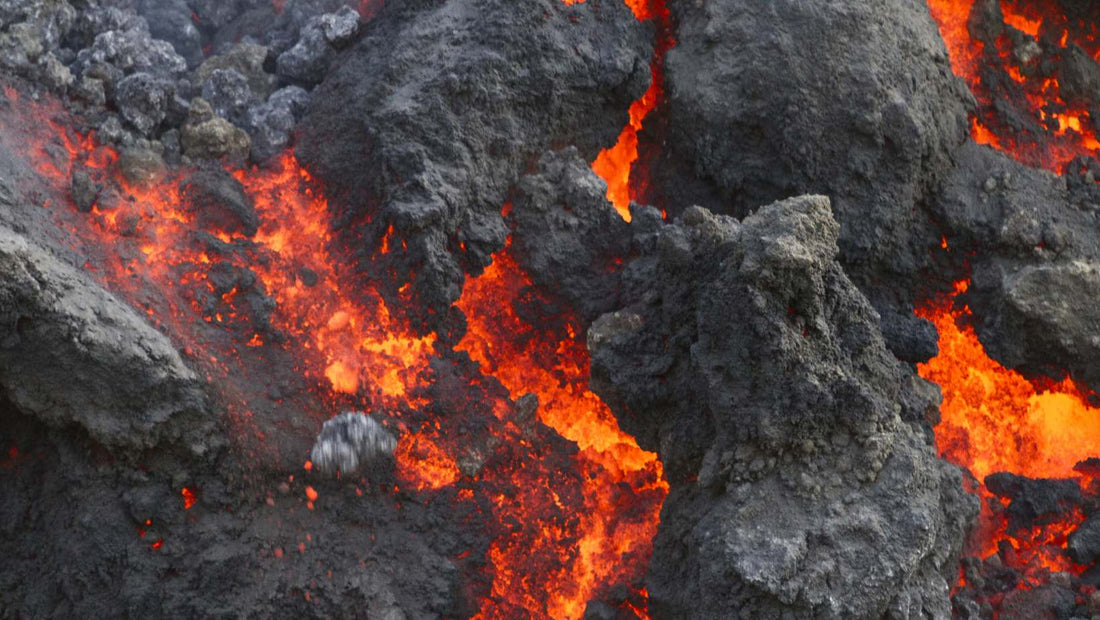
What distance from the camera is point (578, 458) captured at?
489 centimetres

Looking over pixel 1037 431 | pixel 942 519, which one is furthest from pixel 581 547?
pixel 1037 431

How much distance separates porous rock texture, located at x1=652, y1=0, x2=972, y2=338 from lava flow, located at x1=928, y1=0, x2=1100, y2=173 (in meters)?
0.37

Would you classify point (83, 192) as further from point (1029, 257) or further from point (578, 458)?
point (1029, 257)

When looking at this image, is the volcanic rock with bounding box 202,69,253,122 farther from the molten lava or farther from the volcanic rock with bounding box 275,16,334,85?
the molten lava

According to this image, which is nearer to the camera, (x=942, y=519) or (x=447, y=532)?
(x=942, y=519)

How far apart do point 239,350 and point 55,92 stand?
1743 mm

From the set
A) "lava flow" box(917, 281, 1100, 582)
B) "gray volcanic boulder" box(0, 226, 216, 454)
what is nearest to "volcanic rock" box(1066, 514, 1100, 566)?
"lava flow" box(917, 281, 1100, 582)

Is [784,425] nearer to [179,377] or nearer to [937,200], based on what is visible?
[937,200]

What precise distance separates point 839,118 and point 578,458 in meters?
2.13

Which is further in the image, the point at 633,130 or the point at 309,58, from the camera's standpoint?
the point at 633,130

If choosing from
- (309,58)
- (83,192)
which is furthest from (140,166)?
(309,58)

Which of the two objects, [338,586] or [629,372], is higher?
[629,372]

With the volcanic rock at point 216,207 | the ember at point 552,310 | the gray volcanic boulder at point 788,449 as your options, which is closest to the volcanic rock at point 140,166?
the ember at point 552,310

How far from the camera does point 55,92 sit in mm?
5141
